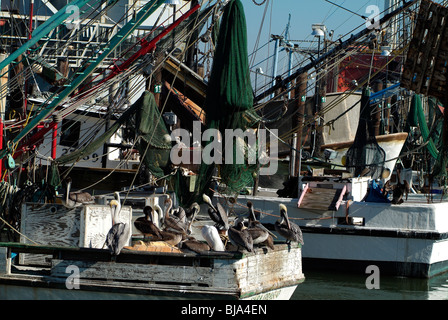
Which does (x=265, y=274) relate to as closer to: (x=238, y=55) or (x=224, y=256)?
(x=224, y=256)

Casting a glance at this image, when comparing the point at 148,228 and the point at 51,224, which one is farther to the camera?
the point at 148,228

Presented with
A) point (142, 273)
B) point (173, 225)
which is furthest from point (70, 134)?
point (142, 273)

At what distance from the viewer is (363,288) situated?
18844 millimetres

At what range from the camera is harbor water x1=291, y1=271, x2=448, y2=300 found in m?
17.7

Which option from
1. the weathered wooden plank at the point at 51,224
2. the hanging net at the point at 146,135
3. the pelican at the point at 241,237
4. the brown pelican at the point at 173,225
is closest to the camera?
the pelican at the point at 241,237

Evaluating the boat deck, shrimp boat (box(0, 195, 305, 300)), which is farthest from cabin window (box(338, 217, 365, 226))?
the boat deck

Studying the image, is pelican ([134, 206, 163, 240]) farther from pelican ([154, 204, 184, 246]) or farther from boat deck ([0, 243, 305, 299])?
boat deck ([0, 243, 305, 299])

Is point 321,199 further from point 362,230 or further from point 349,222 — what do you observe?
point 362,230

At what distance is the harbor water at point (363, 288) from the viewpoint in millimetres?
17703

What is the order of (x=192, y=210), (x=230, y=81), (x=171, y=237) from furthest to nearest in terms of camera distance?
(x=192, y=210) → (x=230, y=81) → (x=171, y=237)

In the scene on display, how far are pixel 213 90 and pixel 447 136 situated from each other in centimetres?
457

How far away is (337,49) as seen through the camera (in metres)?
22.8

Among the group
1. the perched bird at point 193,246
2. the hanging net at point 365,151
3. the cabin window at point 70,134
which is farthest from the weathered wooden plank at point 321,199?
the cabin window at point 70,134

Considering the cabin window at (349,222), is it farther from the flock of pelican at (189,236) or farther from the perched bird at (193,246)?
the perched bird at (193,246)
